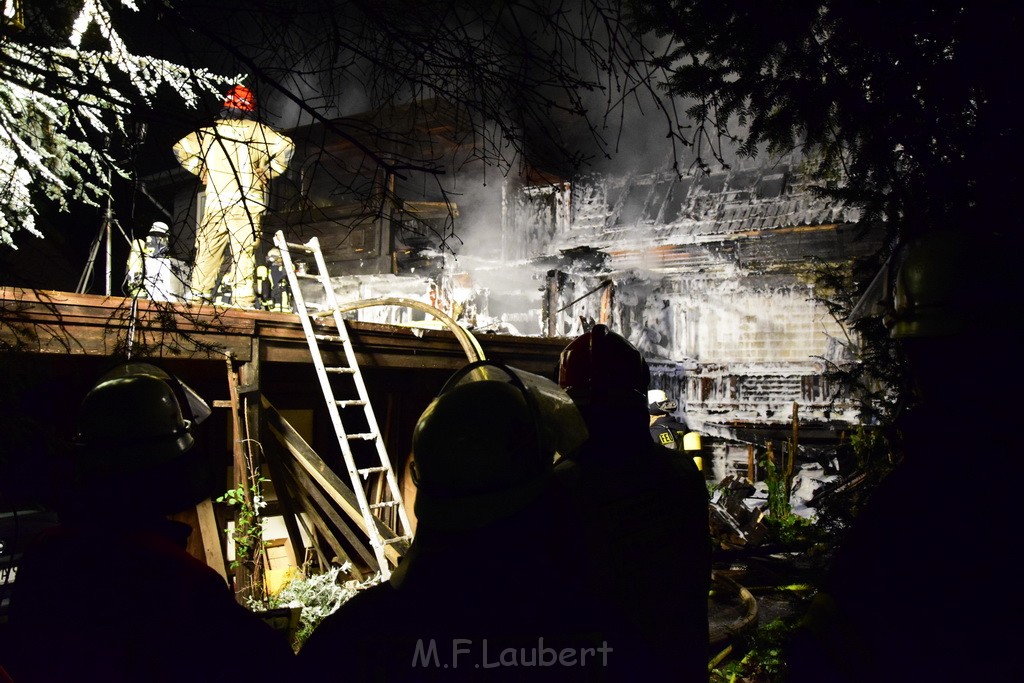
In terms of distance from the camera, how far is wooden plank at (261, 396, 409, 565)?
6090mm

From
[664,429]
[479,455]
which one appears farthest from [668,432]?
[479,455]

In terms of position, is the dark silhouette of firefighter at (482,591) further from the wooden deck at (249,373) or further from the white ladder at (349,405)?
the white ladder at (349,405)

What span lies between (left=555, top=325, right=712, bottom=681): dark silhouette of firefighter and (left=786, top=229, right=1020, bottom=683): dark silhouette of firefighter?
87cm

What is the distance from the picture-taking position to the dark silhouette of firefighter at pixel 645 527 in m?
2.22

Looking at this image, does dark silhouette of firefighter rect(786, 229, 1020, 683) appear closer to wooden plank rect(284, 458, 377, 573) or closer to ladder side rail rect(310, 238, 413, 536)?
ladder side rail rect(310, 238, 413, 536)

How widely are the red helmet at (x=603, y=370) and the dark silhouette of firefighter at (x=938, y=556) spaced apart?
1400 millimetres

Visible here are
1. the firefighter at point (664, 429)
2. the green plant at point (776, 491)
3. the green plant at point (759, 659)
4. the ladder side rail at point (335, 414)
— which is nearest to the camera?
the green plant at point (759, 659)

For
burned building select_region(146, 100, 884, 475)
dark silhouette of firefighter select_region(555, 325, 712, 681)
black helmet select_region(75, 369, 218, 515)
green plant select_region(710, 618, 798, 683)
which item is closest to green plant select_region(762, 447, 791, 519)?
burned building select_region(146, 100, 884, 475)

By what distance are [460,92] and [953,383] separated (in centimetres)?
258

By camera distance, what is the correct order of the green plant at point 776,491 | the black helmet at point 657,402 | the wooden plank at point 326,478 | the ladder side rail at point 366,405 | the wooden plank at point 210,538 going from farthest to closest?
the green plant at point 776,491 < the black helmet at point 657,402 < the ladder side rail at point 366,405 < the wooden plank at point 326,478 < the wooden plank at point 210,538

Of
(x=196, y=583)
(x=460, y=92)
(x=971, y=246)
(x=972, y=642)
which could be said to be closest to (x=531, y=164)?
(x=460, y=92)

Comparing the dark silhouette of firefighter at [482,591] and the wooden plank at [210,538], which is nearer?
the dark silhouette of firefighter at [482,591]

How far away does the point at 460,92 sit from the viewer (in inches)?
122

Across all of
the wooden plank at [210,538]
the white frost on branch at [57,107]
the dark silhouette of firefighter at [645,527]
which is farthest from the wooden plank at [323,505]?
the dark silhouette of firefighter at [645,527]
